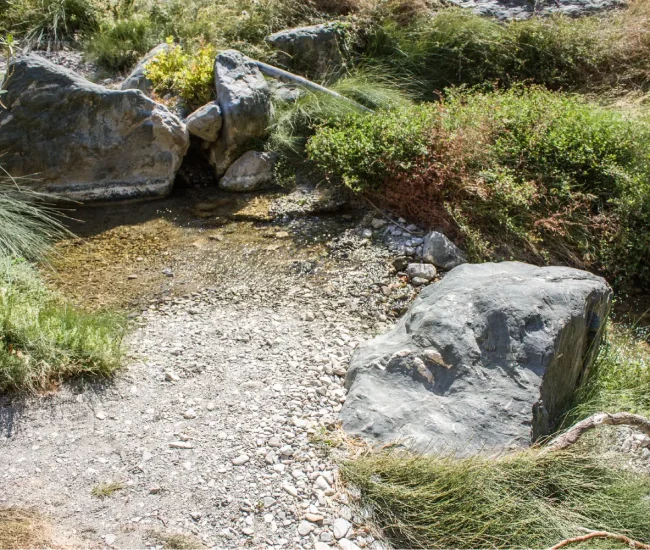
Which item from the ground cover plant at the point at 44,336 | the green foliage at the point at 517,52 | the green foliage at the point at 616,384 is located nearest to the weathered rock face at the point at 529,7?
the green foliage at the point at 517,52

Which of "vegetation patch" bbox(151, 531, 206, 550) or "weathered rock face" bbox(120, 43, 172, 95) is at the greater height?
"weathered rock face" bbox(120, 43, 172, 95)

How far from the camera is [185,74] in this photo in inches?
298

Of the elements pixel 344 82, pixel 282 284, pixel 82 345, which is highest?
pixel 344 82

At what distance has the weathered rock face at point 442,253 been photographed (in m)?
5.90

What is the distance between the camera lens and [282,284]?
5742 mm

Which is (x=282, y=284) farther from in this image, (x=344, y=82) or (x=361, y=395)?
(x=344, y=82)

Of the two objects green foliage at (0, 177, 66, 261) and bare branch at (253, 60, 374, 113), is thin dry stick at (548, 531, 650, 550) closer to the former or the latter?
green foliage at (0, 177, 66, 261)

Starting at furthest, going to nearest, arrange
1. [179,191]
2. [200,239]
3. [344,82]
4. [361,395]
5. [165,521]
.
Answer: [344,82] → [179,191] → [200,239] → [361,395] → [165,521]

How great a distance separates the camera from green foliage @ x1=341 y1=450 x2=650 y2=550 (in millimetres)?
3234

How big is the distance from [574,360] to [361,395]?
146 cm

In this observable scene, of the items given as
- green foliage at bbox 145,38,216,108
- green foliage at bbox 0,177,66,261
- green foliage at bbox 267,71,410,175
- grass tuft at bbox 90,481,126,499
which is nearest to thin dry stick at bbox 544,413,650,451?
grass tuft at bbox 90,481,126,499

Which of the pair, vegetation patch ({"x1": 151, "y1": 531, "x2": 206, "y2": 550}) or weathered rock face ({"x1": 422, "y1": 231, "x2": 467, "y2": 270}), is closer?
vegetation patch ({"x1": 151, "y1": 531, "x2": 206, "y2": 550})

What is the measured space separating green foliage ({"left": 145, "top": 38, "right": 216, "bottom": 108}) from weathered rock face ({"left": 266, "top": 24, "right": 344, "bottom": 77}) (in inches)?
44.2

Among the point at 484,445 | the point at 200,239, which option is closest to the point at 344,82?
the point at 200,239
